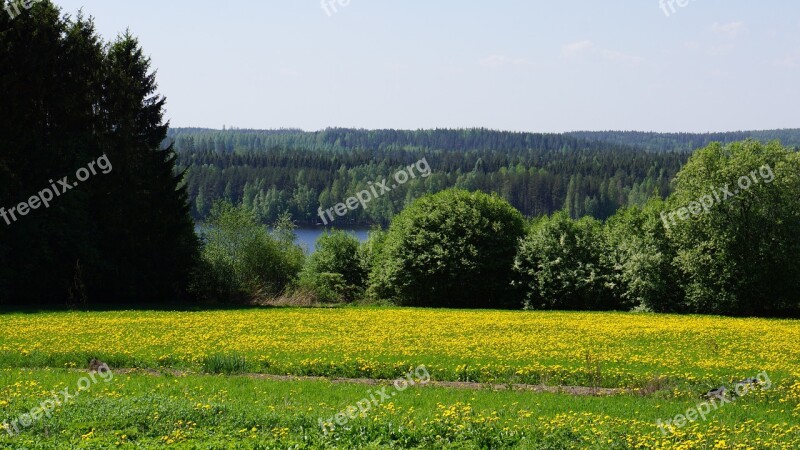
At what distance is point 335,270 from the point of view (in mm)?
63000

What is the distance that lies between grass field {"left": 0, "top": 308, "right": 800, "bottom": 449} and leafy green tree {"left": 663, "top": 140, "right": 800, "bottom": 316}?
9.61 m

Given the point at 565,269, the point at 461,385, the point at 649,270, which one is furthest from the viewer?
the point at 565,269

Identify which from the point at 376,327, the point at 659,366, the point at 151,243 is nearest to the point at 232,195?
the point at 151,243

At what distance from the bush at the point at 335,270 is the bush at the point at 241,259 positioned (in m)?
1.92

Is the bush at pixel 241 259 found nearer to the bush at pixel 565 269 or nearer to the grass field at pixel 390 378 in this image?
the grass field at pixel 390 378

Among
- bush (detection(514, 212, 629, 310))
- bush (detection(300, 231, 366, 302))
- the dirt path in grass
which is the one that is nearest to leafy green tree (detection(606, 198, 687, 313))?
bush (detection(514, 212, 629, 310))

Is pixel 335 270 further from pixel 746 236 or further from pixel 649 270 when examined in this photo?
pixel 746 236

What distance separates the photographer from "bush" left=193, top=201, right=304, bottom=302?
2140 inches

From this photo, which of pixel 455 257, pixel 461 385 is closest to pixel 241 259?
pixel 455 257

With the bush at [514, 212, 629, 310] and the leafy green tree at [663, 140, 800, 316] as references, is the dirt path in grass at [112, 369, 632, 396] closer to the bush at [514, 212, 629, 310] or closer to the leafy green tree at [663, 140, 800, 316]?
the leafy green tree at [663, 140, 800, 316]

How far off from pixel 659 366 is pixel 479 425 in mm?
11466

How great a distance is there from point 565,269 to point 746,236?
12.4 meters

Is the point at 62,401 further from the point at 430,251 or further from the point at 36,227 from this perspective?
the point at 430,251

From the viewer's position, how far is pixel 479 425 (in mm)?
15859
